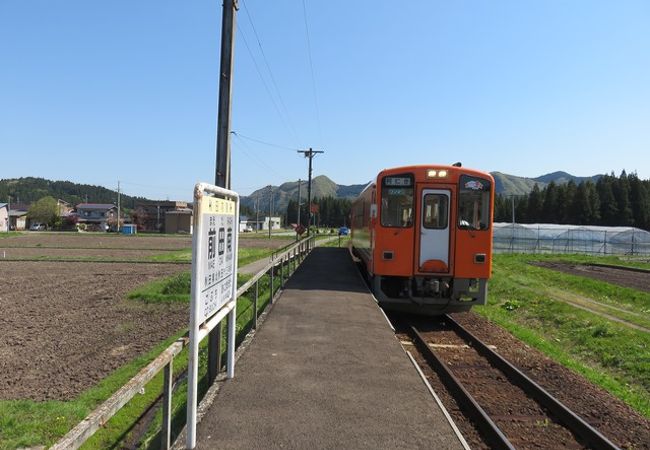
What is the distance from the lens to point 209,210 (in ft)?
12.7

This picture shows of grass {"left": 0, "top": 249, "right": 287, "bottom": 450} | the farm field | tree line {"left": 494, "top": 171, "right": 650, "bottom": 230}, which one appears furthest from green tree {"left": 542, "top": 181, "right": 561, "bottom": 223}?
grass {"left": 0, "top": 249, "right": 287, "bottom": 450}

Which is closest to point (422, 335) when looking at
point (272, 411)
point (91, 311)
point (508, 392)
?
point (508, 392)

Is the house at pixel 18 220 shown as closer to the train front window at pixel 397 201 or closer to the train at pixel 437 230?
the train front window at pixel 397 201

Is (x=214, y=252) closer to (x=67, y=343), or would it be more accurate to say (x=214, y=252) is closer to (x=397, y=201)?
(x=397, y=201)

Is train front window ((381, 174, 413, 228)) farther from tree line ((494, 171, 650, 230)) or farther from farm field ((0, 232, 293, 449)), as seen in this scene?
tree line ((494, 171, 650, 230))

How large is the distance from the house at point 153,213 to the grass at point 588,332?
91306 mm

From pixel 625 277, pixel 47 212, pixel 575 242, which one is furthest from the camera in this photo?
pixel 47 212

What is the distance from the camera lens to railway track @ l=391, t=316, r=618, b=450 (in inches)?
216

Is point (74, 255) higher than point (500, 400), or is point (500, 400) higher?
point (500, 400)

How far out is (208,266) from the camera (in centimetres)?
401

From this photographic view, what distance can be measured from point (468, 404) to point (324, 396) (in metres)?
2.20

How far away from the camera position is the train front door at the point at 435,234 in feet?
37.2

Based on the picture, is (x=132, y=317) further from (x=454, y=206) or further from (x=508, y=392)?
(x=508, y=392)

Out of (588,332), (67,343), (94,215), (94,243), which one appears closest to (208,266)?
(67,343)
